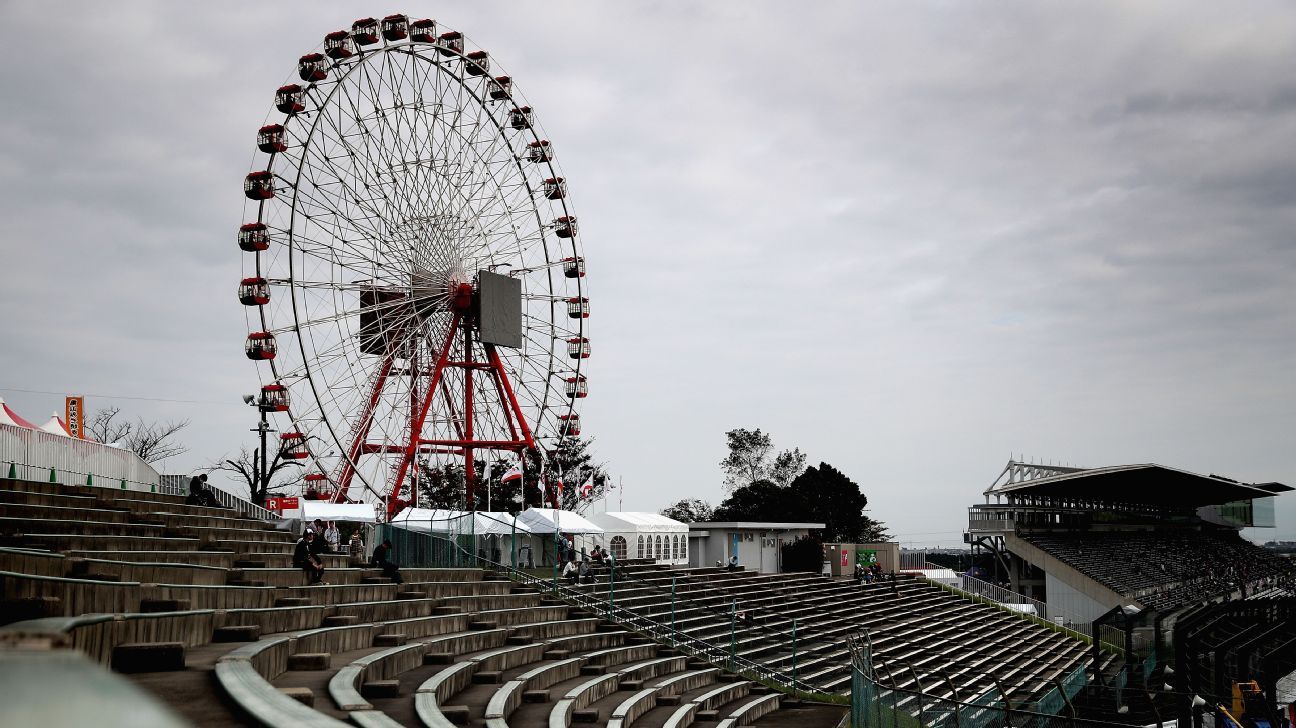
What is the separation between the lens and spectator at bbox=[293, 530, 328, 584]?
725 inches

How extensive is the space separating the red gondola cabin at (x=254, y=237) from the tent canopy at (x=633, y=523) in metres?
14.3

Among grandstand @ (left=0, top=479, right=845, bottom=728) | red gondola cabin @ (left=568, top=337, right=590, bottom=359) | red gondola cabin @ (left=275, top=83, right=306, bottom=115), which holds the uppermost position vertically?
red gondola cabin @ (left=275, top=83, right=306, bottom=115)

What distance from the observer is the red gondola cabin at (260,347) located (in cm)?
3356

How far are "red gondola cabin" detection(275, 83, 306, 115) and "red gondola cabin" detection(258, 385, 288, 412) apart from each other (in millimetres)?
8668

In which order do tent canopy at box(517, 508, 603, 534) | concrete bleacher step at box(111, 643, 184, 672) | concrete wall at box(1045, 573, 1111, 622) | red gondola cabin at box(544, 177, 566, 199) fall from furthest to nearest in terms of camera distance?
concrete wall at box(1045, 573, 1111, 622) → red gondola cabin at box(544, 177, 566, 199) → tent canopy at box(517, 508, 603, 534) → concrete bleacher step at box(111, 643, 184, 672)

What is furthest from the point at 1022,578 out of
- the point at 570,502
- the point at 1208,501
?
the point at 1208,501

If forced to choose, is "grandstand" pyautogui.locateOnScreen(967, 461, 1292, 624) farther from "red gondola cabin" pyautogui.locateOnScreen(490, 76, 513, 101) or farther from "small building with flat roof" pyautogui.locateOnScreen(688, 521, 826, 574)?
"red gondola cabin" pyautogui.locateOnScreen(490, 76, 513, 101)

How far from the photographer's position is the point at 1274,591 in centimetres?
6456

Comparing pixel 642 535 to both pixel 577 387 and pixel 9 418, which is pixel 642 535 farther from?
pixel 9 418

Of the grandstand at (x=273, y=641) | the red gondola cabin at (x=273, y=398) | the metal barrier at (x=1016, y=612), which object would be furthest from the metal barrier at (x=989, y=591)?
the red gondola cabin at (x=273, y=398)

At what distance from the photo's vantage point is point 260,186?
112 ft

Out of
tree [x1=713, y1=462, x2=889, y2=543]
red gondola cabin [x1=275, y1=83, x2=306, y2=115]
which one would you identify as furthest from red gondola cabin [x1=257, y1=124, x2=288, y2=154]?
tree [x1=713, y1=462, x2=889, y2=543]

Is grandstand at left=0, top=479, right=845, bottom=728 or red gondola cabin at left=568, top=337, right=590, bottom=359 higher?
red gondola cabin at left=568, top=337, right=590, bottom=359

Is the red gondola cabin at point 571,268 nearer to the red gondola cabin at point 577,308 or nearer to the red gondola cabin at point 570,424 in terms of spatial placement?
the red gondola cabin at point 577,308
